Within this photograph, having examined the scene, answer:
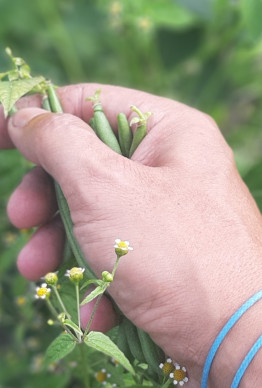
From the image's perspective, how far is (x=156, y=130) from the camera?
4.14 ft

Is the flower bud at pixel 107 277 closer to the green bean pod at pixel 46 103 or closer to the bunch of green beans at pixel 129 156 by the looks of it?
the bunch of green beans at pixel 129 156

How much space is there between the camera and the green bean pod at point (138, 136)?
123 centimetres

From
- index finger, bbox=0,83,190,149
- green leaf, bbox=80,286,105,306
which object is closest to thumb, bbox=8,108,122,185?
index finger, bbox=0,83,190,149

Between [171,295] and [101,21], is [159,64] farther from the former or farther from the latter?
[171,295]

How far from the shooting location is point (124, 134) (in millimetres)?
1257

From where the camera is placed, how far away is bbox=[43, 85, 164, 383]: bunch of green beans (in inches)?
44.9

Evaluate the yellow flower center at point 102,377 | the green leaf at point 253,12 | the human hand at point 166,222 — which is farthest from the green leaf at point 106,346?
the green leaf at point 253,12

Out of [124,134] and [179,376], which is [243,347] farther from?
[124,134]

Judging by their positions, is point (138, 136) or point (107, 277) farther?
point (138, 136)

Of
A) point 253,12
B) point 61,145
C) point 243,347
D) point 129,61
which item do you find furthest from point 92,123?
point 129,61

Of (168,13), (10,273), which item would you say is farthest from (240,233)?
(168,13)

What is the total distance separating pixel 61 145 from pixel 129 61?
1311 mm

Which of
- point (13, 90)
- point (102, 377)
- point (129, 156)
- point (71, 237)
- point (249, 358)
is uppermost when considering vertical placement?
point (13, 90)

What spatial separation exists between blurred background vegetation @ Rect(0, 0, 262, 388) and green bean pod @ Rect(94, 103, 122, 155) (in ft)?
1.22
